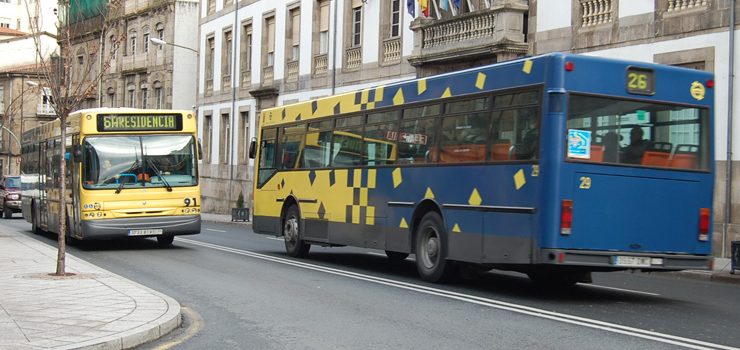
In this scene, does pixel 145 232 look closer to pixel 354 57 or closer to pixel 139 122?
pixel 139 122

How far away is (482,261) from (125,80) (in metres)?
53.2

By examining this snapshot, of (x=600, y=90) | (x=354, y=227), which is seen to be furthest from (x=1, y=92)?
(x=600, y=90)

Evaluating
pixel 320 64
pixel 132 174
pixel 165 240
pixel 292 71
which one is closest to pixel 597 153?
pixel 132 174

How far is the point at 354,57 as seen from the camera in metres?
36.5

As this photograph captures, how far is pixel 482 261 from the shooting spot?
13.2 meters

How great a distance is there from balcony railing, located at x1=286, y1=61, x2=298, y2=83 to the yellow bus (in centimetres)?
1959

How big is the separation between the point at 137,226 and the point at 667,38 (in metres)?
12.2

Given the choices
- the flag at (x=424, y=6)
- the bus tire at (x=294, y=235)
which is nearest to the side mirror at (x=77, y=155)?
the bus tire at (x=294, y=235)

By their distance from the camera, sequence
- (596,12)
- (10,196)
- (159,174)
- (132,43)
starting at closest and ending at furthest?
(159,174)
(596,12)
(10,196)
(132,43)

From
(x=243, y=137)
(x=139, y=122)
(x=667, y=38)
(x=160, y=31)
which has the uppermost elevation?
(x=160, y=31)

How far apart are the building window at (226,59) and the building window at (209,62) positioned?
1.90 meters

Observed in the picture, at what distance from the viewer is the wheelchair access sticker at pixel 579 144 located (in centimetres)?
1205

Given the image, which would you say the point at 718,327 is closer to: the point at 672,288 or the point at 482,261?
the point at 482,261

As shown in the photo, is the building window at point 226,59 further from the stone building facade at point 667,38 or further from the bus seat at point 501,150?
the bus seat at point 501,150
